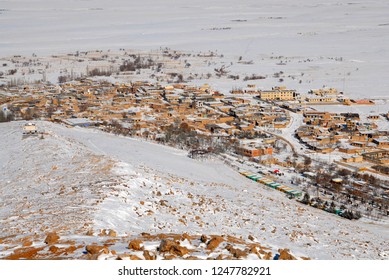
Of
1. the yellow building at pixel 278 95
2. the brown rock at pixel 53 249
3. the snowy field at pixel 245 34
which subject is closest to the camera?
the brown rock at pixel 53 249

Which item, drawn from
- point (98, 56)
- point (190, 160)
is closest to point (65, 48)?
point (98, 56)

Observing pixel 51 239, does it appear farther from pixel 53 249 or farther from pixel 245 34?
pixel 245 34

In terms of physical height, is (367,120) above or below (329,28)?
below

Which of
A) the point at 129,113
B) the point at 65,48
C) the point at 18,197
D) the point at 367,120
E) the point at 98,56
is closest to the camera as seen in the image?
the point at 18,197

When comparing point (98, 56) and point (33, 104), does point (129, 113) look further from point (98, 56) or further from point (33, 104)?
point (98, 56)

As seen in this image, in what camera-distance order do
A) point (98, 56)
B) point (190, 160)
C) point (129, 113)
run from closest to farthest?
point (190, 160) < point (129, 113) < point (98, 56)

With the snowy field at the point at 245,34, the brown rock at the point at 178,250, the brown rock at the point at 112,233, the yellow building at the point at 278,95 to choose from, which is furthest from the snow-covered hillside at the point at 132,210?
the snowy field at the point at 245,34

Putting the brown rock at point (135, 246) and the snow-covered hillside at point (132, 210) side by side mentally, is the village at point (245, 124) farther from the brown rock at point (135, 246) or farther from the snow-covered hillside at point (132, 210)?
the brown rock at point (135, 246)
